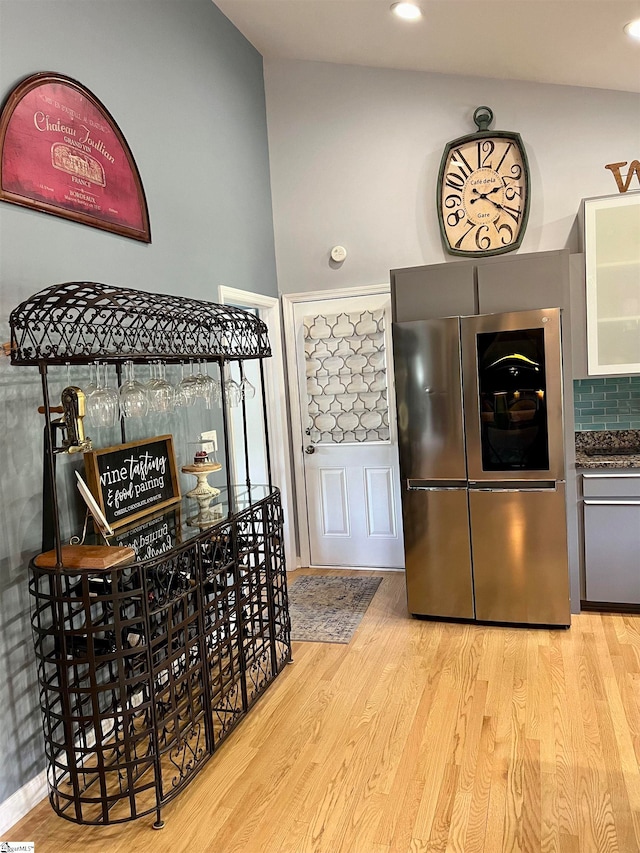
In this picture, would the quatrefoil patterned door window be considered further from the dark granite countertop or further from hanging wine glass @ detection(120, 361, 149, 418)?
hanging wine glass @ detection(120, 361, 149, 418)

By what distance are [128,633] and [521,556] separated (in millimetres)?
2132

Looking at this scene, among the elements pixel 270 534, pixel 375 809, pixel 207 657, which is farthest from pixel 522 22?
pixel 375 809

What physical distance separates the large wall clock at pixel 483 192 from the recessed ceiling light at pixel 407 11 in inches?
36.2

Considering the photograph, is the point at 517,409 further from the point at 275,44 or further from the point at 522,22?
the point at 275,44

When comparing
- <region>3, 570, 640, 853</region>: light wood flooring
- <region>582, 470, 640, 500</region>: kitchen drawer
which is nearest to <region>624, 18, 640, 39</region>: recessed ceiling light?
<region>582, 470, 640, 500</region>: kitchen drawer

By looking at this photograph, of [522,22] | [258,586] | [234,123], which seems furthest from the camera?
[234,123]

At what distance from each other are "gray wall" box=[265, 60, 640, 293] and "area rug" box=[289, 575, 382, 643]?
2.09 m

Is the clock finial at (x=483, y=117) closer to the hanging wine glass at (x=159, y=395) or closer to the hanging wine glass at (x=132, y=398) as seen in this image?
the hanging wine glass at (x=159, y=395)

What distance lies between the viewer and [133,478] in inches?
108

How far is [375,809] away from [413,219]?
3.53 meters

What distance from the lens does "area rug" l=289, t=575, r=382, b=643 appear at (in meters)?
3.69

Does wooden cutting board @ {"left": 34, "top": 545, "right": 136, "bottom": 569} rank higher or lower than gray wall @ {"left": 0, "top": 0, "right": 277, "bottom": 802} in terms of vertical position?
lower

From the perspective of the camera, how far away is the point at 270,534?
10.2 feet

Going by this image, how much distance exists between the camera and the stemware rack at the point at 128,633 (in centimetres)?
215
